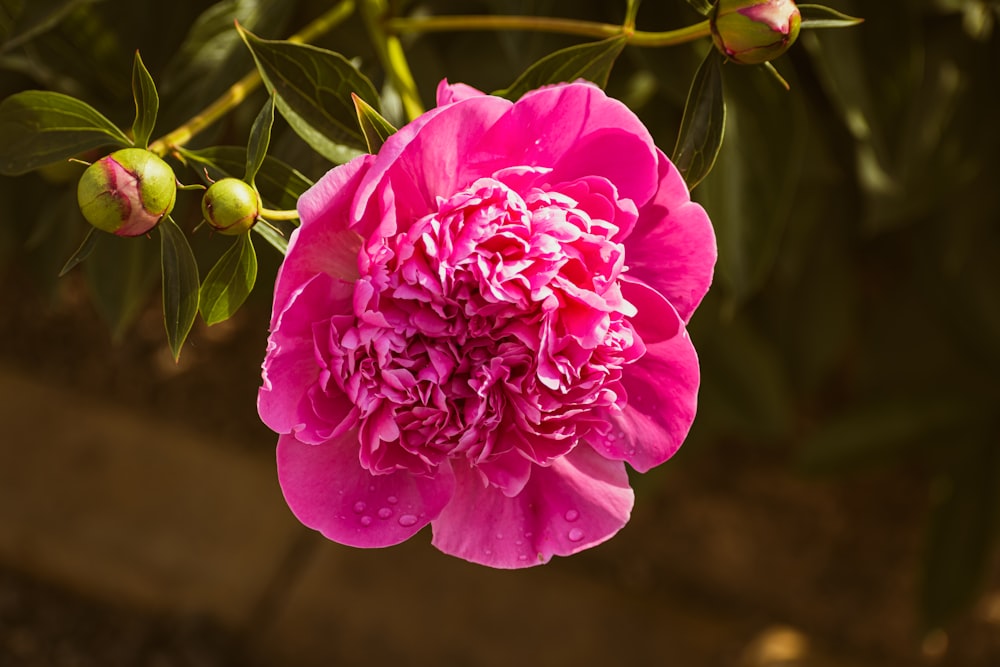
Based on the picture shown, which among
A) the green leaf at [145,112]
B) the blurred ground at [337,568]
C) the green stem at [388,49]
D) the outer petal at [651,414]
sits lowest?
the blurred ground at [337,568]

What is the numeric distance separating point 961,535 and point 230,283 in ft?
3.19

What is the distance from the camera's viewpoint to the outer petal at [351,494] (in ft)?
1.47

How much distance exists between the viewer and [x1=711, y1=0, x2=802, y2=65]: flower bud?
462mm

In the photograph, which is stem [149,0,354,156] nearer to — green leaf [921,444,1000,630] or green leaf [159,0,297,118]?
green leaf [159,0,297,118]

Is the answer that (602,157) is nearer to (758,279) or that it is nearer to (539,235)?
(539,235)

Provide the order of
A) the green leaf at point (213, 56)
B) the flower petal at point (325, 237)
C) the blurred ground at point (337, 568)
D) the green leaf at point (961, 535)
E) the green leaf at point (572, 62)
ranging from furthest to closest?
the blurred ground at point (337, 568), the green leaf at point (961, 535), the green leaf at point (213, 56), the green leaf at point (572, 62), the flower petal at point (325, 237)

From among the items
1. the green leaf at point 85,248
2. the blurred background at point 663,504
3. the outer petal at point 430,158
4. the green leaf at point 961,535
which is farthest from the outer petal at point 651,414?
the green leaf at point 961,535

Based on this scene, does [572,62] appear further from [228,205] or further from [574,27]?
[228,205]

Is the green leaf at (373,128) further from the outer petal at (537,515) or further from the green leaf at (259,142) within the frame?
the outer petal at (537,515)

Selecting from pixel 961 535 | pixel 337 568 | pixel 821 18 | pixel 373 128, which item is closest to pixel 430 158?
pixel 373 128

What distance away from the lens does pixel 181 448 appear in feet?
4.86

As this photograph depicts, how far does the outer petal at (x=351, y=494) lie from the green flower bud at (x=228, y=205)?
9cm

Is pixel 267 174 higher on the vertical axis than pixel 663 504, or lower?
higher

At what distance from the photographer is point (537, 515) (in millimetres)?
477
